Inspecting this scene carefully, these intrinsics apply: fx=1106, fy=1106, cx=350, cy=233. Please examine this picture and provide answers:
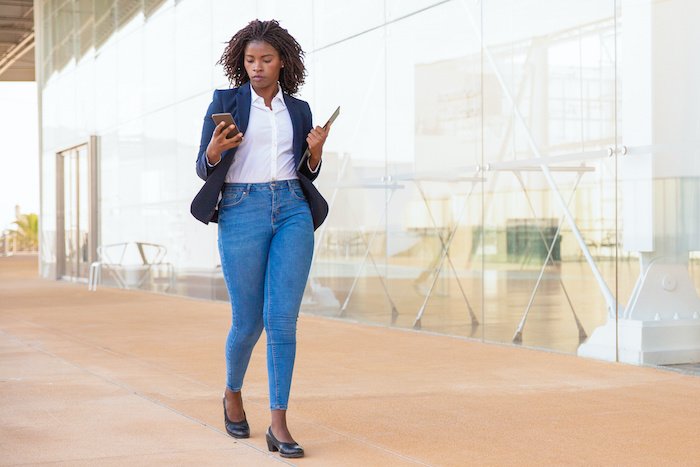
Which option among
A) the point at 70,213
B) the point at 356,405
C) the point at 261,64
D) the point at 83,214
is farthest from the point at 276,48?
the point at 70,213

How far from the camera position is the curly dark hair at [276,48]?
12.6ft

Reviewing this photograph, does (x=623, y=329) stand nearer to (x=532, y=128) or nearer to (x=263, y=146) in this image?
(x=532, y=128)

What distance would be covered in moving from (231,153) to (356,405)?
57.2 inches

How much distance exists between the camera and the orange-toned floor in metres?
3.62

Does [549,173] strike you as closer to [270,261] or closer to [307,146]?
[307,146]

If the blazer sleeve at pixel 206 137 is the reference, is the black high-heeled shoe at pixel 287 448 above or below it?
below

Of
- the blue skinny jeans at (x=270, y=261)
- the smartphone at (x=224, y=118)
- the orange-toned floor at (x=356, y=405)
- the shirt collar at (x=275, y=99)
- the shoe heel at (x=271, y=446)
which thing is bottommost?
the orange-toned floor at (x=356, y=405)

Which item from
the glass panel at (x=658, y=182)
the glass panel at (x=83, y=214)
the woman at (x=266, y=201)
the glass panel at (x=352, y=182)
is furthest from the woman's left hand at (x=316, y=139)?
the glass panel at (x=83, y=214)

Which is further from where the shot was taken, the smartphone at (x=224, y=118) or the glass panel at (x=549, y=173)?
the glass panel at (x=549, y=173)

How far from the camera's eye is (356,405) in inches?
184

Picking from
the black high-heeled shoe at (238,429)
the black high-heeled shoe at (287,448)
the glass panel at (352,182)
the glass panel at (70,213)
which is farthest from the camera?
the glass panel at (70,213)

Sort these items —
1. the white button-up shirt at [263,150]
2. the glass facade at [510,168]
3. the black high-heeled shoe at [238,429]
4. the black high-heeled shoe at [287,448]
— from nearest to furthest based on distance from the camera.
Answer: the black high-heeled shoe at [287,448], the white button-up shirt at [263,150], the black high-heeled shoe at [238,429], the glass facade at [510,168]

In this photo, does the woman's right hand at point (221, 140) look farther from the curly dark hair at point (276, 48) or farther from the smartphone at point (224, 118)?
the curly dark hair at point (276, 48)

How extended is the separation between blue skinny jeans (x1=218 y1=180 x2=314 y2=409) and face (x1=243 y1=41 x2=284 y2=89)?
357 mm
